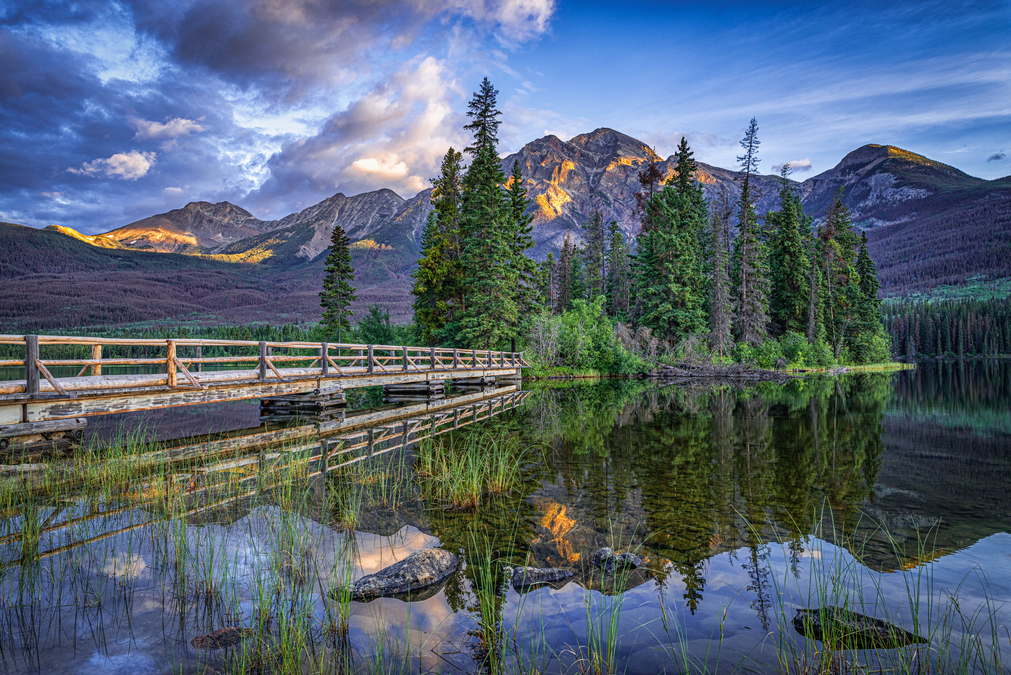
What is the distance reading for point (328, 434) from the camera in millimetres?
13336

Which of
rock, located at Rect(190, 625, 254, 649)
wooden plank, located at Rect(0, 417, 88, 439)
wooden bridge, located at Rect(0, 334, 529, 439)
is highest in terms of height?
wooden bridge, located at Rect(0, 334, 529, 439)

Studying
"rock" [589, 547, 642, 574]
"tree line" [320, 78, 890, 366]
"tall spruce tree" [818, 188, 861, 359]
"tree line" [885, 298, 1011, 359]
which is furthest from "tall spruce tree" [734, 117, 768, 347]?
"tree line" [885, 298, 1011, 359]

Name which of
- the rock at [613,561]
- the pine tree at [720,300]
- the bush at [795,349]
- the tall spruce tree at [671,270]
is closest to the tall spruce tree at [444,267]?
the tall spruce tree at [671,270]

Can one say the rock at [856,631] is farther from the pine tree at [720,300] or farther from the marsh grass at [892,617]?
the pine tree at [720,300]

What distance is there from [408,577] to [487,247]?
3211 cm

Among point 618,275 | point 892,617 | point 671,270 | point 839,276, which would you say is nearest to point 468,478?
point 892,617

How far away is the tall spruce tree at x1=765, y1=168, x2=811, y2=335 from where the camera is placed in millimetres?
48625

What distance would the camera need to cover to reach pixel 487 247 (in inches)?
1395

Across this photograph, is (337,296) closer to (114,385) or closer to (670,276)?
(670,276)

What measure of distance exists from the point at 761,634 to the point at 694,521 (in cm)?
278

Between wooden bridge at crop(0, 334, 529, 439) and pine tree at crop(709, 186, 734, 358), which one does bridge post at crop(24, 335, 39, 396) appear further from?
pine tree at crop(709, 186, 734, 358)

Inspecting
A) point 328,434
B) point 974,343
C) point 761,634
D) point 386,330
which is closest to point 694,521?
point 761,634

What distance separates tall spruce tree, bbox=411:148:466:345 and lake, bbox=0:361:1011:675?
90.8ft

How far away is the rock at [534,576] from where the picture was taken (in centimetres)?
474
